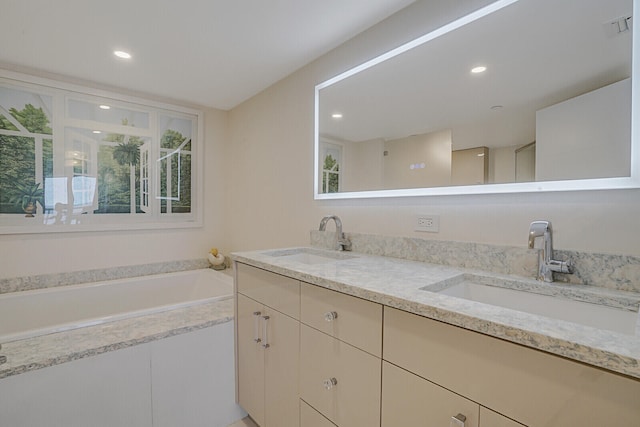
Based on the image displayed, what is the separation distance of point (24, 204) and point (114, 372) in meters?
1.74

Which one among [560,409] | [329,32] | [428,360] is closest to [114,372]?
[428,360]

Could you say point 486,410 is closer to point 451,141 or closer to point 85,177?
point 451,141

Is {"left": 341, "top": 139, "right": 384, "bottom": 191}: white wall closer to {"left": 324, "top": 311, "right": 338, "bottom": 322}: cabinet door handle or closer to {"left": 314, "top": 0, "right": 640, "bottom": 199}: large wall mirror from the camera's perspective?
{"left": 314, "top": 0, "right": 640, "bottom": 199}: large wall mirror

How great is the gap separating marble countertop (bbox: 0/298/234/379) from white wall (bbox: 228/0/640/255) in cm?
84

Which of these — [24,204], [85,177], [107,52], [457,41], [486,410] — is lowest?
[486,410]

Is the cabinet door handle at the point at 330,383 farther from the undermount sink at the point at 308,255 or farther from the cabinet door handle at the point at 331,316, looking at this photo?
the undermount sink at the point at 308,255

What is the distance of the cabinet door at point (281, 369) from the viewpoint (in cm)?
130

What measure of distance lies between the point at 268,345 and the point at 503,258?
1170 millimetres

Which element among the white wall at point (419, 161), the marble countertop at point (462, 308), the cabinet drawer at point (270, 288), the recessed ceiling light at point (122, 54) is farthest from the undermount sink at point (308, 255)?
the recessed ceiling light at point (122, 54)

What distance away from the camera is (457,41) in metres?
1.35

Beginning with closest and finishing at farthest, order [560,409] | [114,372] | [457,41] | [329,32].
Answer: [560,409] → [457,41] → [114,372] → [329,32]

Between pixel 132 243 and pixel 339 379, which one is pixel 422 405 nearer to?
pixel 339 379

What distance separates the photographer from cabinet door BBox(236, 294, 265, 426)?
1551mm

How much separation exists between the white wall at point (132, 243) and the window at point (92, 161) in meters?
0.10
